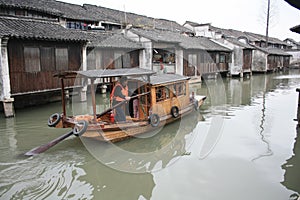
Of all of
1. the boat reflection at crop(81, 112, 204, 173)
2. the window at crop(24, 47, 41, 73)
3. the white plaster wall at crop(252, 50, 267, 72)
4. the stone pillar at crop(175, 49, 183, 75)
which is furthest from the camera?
the white plaster wall at crop(252, 50, 267, 72)

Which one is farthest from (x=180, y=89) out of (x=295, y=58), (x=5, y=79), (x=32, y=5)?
(x=295, y=58)

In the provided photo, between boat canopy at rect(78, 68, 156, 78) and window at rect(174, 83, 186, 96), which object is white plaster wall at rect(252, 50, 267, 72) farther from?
boat canopy at rect(78, 68, 156, 78)

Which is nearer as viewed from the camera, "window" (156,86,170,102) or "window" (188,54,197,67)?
"window" (156,86,170,102)

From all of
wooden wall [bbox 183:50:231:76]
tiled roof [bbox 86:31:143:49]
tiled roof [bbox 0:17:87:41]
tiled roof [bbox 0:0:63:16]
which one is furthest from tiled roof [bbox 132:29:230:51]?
tiled roof [bbox 0:17:87:41]

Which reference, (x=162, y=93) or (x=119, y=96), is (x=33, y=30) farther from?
(x=162, y=93)

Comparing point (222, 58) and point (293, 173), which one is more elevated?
point (222, 58)

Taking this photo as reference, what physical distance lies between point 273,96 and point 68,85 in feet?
41.9

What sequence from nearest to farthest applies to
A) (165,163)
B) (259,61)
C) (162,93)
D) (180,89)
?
(165,163) → (162,93) → (180,89) → (259,61)

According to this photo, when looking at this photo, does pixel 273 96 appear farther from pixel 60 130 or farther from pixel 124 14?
pixel 124 14

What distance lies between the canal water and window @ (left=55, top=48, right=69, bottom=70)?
135 inches

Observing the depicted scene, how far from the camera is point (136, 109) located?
9164mm

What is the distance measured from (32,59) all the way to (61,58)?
1684mm

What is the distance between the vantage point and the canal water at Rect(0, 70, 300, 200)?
547 cm

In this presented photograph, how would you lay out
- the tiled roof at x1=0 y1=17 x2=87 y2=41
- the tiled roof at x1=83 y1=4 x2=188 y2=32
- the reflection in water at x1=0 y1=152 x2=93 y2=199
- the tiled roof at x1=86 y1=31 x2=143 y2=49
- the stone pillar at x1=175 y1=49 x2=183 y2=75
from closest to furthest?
the reflection in water at x1=0 y1=152 x2=93 y2=199, the tiled roof at x1=0 y1=17 x2=87 y2=41, the tiled roof at x1=86 y1=31 x2=143 y2=49, the stone pillar at x1=175 y1=49 x2=183 y2=75, the tiled roof at x1=83 y1=4 x2=188 y2=32
